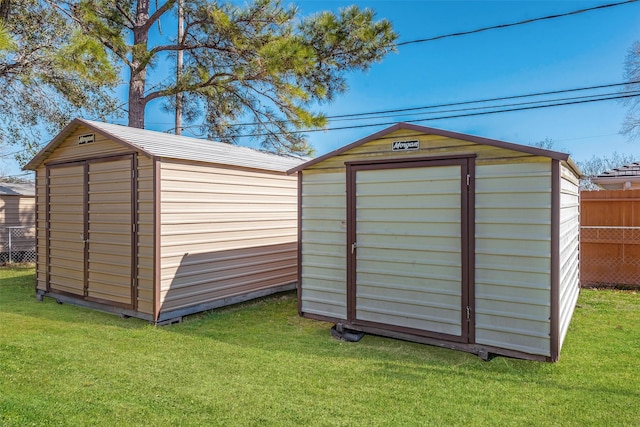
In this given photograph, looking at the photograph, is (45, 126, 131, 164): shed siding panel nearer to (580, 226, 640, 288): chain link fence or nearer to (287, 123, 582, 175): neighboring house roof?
(287, 123, 582, 175): neighboring house roof

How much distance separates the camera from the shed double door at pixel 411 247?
13.1ft

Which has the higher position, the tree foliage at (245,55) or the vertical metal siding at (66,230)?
the tree foliage at (245,55)

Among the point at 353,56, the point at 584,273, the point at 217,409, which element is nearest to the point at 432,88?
the point at 353,56

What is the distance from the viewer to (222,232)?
5.97m

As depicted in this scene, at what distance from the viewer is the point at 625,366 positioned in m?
3.61

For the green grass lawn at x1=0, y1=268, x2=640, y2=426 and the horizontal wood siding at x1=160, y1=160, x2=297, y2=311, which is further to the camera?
the horizontal wood siding at x1=160, y1=160, x2=297, y2=311

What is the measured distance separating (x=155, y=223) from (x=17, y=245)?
30.2 feet

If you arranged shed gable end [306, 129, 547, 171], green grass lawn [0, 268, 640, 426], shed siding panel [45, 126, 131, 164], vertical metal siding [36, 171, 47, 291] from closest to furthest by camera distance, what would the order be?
green grass lawn [0, 268, 640, 426]
shed gable end [306, 129, 547, 171]
shed siding panel [45, 126, 131, 164]
vertical metal siding [36, 171, 47, 291]

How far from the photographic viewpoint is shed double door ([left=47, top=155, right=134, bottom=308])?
Result: 549 centimetres

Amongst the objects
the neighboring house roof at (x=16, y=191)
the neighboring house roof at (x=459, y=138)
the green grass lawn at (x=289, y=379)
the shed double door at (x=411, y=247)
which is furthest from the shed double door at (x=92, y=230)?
the neighboring house roof at (x=16, y=191)

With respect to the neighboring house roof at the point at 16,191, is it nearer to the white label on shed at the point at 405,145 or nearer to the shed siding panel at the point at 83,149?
the shed siding panel at the point at 83,149

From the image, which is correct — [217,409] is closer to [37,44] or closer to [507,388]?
[507,388]

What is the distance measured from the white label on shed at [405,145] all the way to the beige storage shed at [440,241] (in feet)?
0.03

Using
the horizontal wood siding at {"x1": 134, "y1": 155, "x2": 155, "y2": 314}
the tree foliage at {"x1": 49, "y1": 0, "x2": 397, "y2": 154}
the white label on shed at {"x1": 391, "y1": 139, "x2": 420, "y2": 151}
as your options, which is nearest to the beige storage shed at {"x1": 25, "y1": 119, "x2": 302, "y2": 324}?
the horizontal wood siding at {"x1": 134, "y1": 155, "x2": 155, "y2": 314}
